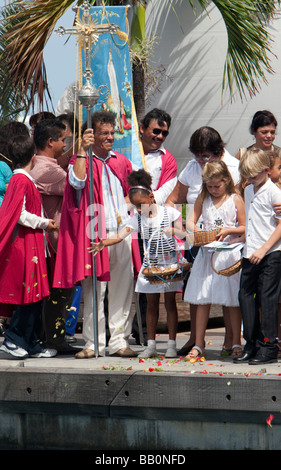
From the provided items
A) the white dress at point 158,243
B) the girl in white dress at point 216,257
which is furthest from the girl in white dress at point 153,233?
the girl in white dress at point 216,257

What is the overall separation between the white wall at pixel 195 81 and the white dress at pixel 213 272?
5.10 m

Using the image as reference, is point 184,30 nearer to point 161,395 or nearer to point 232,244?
point 232,244

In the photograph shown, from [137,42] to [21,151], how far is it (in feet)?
17.0

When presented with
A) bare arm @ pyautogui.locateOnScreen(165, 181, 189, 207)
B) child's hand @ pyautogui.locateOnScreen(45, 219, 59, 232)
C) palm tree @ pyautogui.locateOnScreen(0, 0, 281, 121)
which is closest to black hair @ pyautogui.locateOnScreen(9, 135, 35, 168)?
child's hand @ pyautogui.locateOnScreen(45, 219, 59, 232)

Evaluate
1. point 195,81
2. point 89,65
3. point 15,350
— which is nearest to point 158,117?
point 89,65

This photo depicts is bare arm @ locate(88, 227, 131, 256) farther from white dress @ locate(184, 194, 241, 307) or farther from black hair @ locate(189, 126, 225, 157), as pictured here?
black hair @ locate(189, 126, 225, 157)

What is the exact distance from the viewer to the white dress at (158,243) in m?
7.57

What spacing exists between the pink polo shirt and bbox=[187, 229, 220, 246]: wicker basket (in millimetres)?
1187

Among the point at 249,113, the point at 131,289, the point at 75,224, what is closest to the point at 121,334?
the point at 131,289

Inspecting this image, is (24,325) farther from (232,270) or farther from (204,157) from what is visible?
(204,157)

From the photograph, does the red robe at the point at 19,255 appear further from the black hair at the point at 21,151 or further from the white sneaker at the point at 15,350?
the white sneaker at the point at 15,350

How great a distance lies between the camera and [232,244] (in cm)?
734

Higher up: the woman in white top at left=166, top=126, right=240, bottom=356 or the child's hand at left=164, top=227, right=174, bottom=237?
the woman in white top at left=166, top=126, right=240, bottom=356

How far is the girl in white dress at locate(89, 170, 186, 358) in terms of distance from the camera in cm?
753
